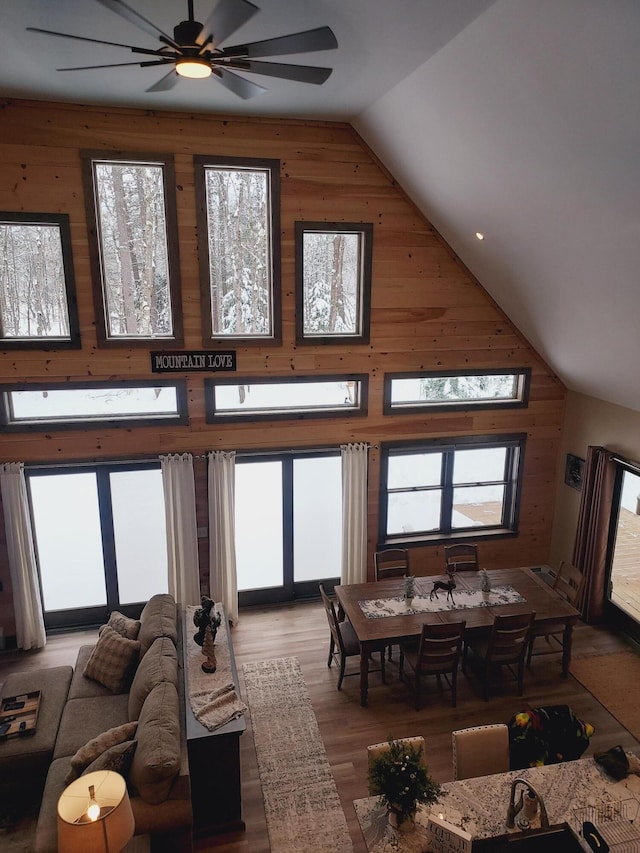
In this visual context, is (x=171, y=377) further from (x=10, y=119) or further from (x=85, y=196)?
(x=10, y=119)

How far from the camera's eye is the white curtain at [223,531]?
7.16 meters

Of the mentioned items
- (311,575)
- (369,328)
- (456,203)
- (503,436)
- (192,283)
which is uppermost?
(456,203)

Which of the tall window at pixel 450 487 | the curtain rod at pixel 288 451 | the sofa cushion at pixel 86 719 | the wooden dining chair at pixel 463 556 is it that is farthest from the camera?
the tall window at pixel 450 487

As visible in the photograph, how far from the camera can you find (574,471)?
8.09m

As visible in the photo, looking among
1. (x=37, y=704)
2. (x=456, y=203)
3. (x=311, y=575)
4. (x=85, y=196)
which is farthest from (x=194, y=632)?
(x=456, y=203)

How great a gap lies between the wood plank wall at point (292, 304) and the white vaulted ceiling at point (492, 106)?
0.82ft

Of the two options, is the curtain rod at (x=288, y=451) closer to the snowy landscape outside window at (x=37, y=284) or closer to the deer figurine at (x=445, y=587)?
the deer figurine at (x=445, y=587)

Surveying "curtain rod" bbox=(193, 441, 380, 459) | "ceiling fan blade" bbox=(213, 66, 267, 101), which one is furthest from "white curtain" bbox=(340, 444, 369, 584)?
"ceiling fan blade" bbox=(213, 66, 267, 101)

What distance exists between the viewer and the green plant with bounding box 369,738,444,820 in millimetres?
3596

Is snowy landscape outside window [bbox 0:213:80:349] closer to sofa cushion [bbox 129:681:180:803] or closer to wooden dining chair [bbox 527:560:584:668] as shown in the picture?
sofa cushion [bbox 129:681:180:803]

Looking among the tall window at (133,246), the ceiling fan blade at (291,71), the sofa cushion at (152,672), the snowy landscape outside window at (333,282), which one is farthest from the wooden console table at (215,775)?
the ceiling fan blade at (291,71)

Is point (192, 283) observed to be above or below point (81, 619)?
above

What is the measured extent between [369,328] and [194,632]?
12.7ft

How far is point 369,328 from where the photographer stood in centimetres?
731
